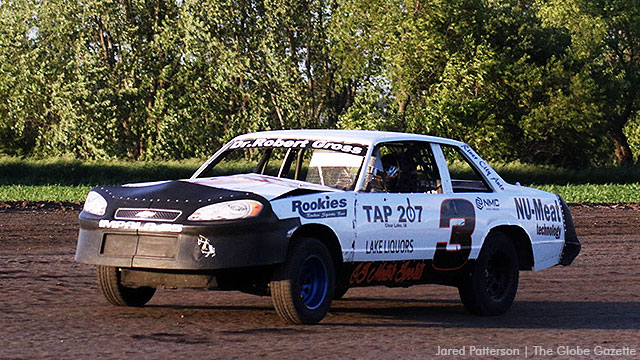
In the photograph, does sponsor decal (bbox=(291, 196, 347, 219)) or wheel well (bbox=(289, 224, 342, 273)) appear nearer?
sponsor decal (bbox=(291, 196, 347, 219))

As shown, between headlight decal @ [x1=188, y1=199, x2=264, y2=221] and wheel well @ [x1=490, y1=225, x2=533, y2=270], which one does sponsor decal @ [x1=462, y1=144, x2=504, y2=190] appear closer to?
wheel well @ [x1=490, y1=225, x2=533, y2=270]

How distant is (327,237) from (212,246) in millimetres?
1097

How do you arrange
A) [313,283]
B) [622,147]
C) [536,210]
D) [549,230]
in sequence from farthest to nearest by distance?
[622,147] → [549,230] → [536,210] → [313,283]

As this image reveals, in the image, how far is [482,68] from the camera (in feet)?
170

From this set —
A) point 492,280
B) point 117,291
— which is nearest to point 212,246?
point 117,291

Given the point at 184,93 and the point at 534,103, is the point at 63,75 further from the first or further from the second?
the point at 534,103

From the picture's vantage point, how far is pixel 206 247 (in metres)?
7.64

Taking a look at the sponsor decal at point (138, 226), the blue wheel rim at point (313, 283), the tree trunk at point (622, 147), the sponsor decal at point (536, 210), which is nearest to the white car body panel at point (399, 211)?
the sponsor decal at point (536, 210)

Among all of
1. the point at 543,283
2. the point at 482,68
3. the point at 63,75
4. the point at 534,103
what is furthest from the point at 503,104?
the point at 543,283

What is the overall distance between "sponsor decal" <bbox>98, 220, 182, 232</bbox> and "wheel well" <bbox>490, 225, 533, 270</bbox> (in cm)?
372

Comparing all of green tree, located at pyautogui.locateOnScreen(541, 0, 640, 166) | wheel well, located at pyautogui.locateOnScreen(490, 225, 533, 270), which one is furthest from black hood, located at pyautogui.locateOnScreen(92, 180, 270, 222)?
green tree, located at pyautogui.locateOnScreen(541, 0, 640, 166)

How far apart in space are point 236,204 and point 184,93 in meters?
50.3

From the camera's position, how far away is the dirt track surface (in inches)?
283

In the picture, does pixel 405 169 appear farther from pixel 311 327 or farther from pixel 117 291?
pixel 117 291
